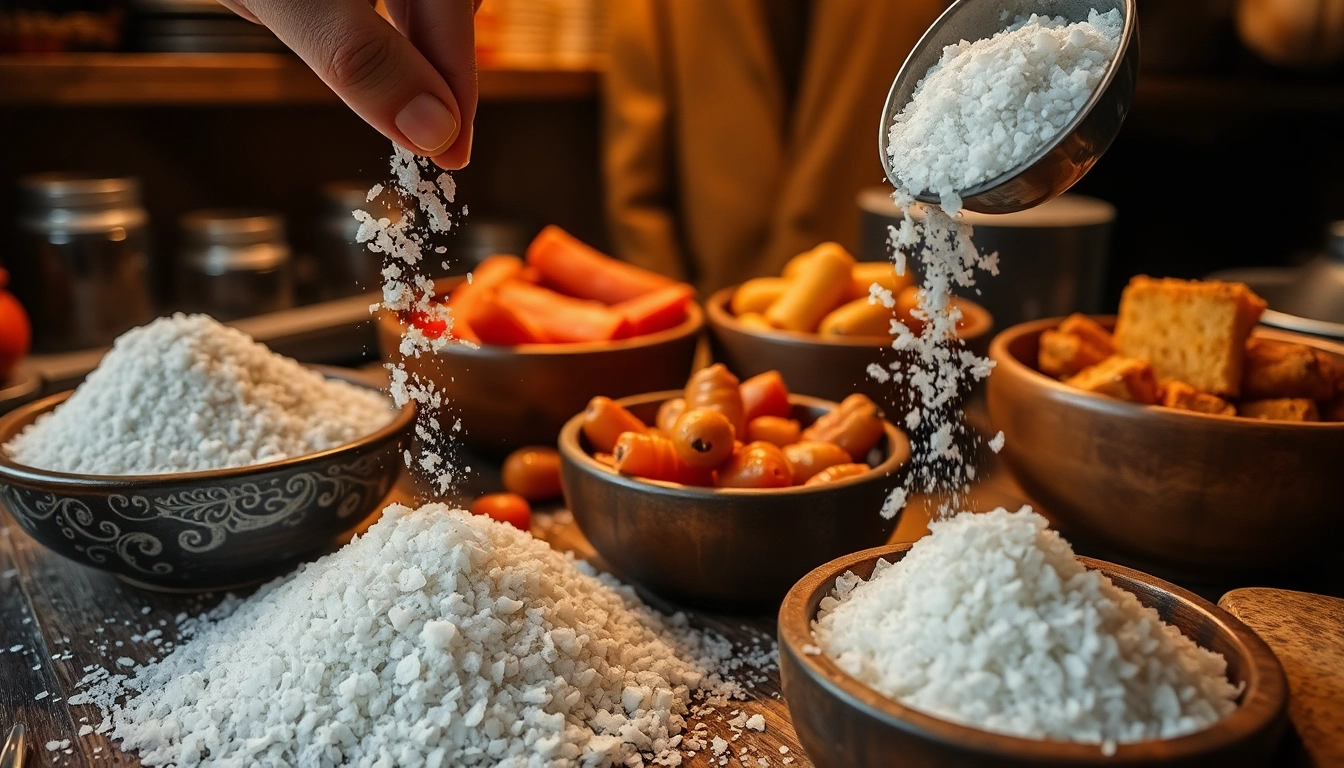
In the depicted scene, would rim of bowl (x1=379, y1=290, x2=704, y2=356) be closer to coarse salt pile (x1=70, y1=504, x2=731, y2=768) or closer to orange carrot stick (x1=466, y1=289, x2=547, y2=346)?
orange carrot stick (x1=466, y1=289, x2=547, y2=346)

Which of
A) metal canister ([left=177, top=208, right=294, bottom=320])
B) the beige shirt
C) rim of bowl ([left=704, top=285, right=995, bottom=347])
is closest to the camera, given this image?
rim of bowl ([left=704, top=285, right=995, bottom=347])

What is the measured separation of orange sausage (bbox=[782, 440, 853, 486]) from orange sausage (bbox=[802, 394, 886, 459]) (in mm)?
26

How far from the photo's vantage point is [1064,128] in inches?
25.4

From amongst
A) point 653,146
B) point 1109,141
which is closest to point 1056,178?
point 1109,141

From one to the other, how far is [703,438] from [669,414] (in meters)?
0.14

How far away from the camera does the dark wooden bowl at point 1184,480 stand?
29.8 inches

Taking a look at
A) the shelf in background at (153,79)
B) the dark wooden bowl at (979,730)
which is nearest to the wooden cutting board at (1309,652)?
the dark wooden bowl at (979,730)

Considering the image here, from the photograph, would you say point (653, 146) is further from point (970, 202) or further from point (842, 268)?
point (970, 202)

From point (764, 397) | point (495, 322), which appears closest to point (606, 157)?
point (495, 322)

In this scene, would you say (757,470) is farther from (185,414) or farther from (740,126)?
(740,126)

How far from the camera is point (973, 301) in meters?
1.28

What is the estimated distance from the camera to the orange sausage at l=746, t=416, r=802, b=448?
2.88ft

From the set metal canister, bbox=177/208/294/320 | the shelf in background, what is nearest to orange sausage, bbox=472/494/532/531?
metal canister, bbox=177/208/294/320

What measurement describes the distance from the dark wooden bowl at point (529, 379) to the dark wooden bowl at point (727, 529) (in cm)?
23
